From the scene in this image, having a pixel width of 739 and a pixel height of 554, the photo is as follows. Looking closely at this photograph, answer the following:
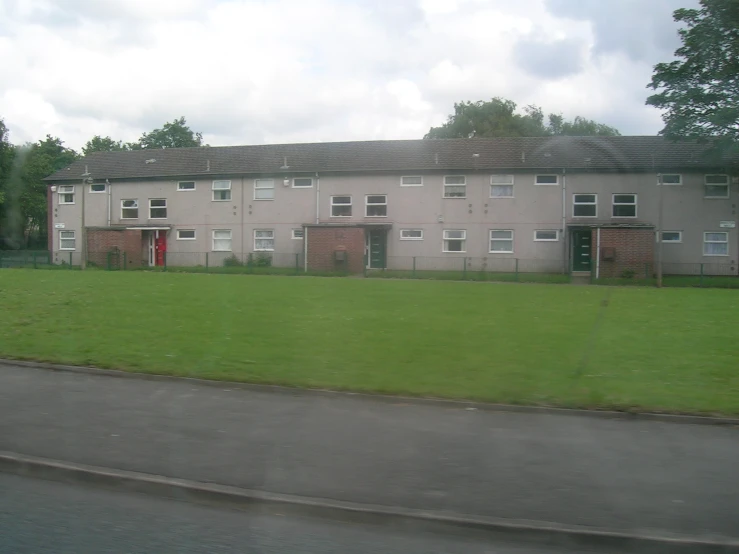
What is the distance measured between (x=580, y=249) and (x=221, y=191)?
2124 cm

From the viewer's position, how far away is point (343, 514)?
5.27 meters

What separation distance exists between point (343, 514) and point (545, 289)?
2205cm

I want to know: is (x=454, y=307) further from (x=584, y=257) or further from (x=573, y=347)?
(x=584, y=257)

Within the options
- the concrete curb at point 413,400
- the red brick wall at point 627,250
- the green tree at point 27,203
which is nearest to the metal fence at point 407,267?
the red brick wall at point 627,250

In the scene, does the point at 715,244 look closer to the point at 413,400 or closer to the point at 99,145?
the point at 413,400

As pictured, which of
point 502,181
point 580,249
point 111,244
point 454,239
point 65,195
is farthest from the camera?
point 65,195

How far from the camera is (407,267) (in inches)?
1481

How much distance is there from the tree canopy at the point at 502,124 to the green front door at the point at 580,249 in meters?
27.0

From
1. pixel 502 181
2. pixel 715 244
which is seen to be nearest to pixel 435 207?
pixel 502 181

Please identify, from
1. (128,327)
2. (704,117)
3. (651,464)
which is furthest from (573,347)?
(704,117)

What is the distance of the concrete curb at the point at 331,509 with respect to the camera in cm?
479

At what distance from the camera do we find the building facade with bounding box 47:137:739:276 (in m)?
35.8

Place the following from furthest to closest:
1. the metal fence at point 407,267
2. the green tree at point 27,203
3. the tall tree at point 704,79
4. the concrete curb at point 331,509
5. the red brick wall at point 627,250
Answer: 1. the green tree at point 27,203
2. the red brick wall at point 627,250
3. the metal fence at point 407,267
4. the tall tree at point 704,79
5. the concrete curb at point 331,509

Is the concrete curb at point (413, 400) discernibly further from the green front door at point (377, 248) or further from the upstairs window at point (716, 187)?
the upstairs window at point (716, 187)
